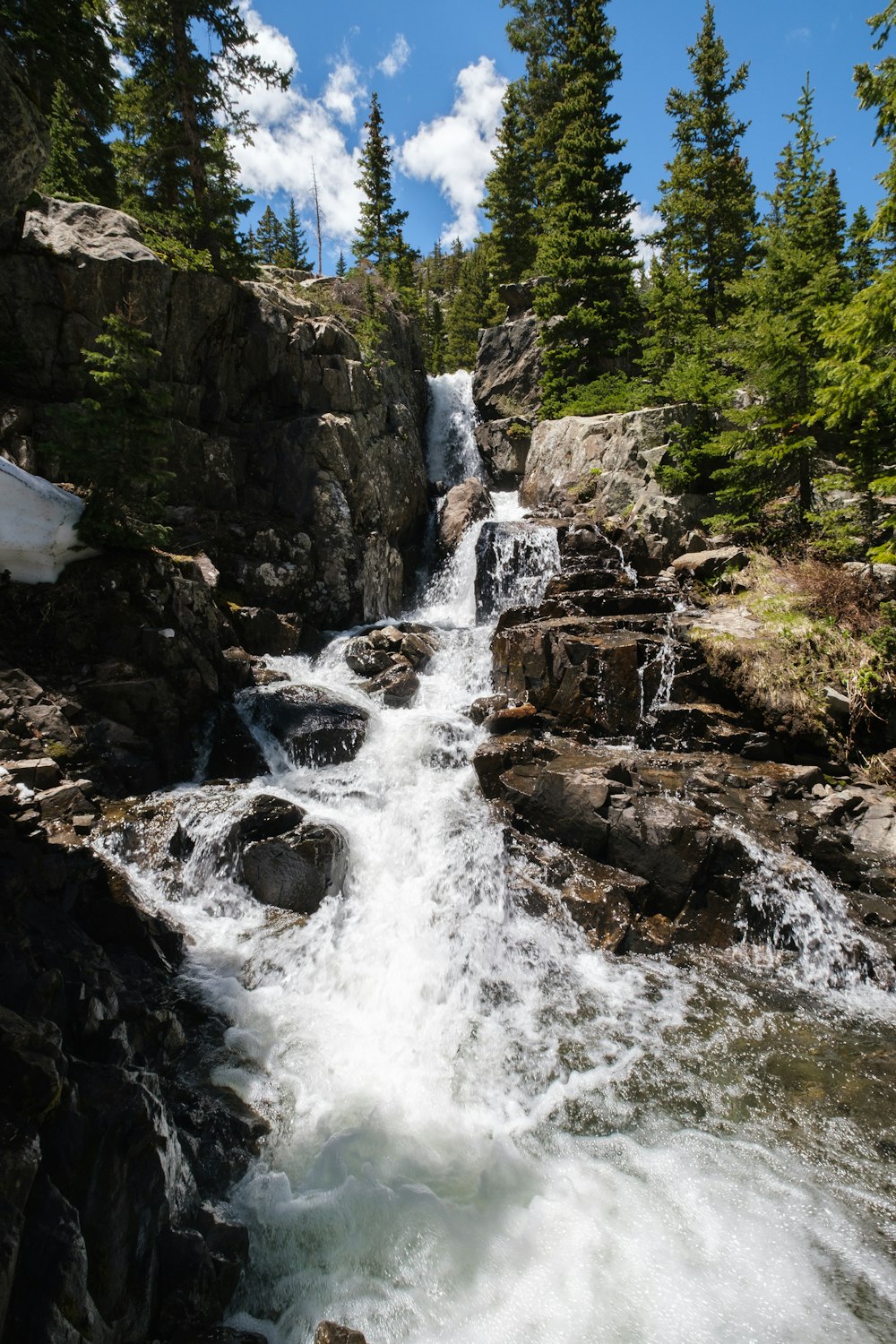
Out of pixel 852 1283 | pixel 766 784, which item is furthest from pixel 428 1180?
pixel 766 784

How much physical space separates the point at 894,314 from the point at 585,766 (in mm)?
7936

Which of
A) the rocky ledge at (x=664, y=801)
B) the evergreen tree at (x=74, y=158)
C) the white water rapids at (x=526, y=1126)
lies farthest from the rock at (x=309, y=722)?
the evergreen tree at (x=74, y=158)

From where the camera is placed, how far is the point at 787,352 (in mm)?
13570

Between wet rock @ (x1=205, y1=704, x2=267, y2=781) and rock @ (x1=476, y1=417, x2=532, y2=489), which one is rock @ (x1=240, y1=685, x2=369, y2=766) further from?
rock @ (x1=476, y1=417, x2=532, y2=489)

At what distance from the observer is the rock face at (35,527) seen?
1052 cm

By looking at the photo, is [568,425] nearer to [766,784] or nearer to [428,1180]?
[766,784]

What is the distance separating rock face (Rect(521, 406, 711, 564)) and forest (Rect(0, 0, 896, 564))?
818mm

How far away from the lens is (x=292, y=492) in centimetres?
1906

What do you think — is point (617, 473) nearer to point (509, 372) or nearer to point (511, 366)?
A: point (509, 372)

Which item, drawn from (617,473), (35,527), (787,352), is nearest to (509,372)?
(617,473)

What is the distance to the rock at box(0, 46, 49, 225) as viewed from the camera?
5000mm

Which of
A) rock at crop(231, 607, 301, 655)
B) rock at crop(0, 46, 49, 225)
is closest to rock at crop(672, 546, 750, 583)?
rock at crop(231, 607, 301, 655)

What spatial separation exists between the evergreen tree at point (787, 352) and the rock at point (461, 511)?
31.6ft

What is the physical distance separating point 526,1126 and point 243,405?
20.6m
